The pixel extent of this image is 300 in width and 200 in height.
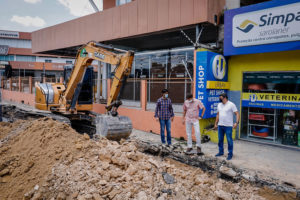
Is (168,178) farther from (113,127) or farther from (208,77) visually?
(208,77)

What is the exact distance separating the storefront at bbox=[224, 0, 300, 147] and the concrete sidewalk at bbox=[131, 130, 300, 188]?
0.75m

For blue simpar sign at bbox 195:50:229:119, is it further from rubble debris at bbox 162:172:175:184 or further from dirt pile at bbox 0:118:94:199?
dirt pile at bbox 0:118:94:199

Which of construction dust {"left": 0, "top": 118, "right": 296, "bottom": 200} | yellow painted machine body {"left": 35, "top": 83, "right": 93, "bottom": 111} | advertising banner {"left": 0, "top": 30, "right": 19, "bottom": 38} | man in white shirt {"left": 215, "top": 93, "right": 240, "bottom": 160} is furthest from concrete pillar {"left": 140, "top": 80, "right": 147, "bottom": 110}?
advertising banner {"left": 0, "top": 30, "right": 19, "bottom": 38}

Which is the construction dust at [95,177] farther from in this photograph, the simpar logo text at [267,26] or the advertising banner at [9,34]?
the advertising banner at [9,34]

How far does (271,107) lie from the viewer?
26.2 feet

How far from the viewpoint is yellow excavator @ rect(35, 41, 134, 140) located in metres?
7.00

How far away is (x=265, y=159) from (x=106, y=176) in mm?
4704

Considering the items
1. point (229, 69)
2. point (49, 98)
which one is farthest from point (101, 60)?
point (229, 69)

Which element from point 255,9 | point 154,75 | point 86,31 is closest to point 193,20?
point 255,9

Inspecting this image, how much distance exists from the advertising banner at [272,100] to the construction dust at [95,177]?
4.00 m

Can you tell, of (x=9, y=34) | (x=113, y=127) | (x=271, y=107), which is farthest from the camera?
(x=9, y=34)

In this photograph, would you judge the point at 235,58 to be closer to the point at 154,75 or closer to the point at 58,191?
the point at 154,75

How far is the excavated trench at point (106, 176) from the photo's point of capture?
4.20m

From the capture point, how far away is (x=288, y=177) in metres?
5.28
